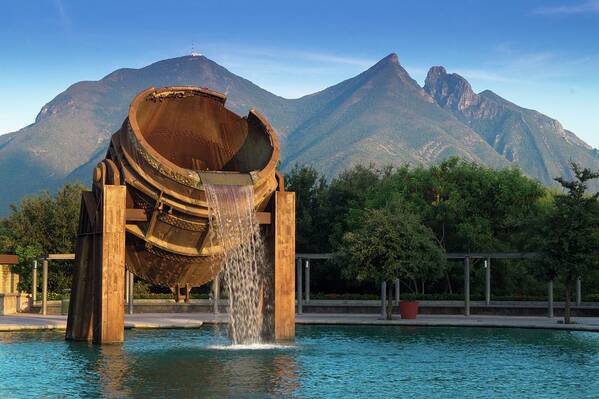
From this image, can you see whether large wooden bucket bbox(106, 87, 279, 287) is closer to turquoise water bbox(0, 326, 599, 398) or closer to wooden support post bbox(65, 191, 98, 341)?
wooden support post bbox(65, 191, 98, 341)

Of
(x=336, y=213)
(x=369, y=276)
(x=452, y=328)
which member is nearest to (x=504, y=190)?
(x=336, y=213)

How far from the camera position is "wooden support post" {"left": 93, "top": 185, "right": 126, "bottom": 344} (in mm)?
26484

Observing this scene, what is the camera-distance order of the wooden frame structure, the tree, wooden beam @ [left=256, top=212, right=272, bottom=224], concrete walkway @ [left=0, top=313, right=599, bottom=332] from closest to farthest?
the wooden frame structure, wooden beam @ [left=256, top=212, right=272, bottom=224], concrete walkway @ [left=0, top=313, right=599, bottom=332], the tree

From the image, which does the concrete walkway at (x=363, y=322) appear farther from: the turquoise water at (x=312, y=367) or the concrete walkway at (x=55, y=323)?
the turquoise water at (x=312, y=367)

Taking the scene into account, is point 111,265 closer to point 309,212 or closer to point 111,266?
point 111,266

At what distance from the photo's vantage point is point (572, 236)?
126 ft

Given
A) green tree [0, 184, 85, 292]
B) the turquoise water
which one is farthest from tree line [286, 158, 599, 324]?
green tree [0, 184, 85, 292]

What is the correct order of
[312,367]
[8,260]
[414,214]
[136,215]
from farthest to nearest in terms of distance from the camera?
1. [8,260]
2. [414,214]
3. [136,215]
4. [312,367]

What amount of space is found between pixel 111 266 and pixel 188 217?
2504 millimetres

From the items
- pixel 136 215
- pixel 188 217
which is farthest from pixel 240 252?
pixel 136 215

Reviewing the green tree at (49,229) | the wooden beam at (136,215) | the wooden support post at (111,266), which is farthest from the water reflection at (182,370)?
the green tree at (49,229)

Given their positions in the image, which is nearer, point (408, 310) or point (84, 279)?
point (84, 279)

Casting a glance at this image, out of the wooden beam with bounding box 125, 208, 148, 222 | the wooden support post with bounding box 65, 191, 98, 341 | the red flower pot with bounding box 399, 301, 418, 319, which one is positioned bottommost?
the red flower pot with bounding box 399, 301, 418, 319

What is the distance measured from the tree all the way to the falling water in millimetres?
14651
